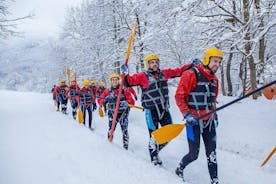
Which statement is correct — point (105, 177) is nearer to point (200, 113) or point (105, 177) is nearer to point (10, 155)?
point (200, 113)

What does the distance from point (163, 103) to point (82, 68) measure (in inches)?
1083

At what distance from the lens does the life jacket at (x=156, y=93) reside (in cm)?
584

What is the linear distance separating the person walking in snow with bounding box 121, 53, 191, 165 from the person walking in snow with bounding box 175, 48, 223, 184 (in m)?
1.13

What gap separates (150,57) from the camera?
5.85 meters

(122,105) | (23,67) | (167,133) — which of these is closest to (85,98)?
(122,105)

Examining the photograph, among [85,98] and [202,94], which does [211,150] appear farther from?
[85,98]

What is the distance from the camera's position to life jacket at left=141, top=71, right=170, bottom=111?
584 cm

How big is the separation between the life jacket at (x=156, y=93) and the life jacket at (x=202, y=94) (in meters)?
1.17

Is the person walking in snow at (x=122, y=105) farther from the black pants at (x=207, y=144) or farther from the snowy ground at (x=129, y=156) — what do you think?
the black pants at (x=207, y=144)

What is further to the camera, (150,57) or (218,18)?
(218,18)

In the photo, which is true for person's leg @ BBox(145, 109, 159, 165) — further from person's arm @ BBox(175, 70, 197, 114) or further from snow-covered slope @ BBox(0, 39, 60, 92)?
snow-covered slope @ BBox(0, 39, 60, 92)

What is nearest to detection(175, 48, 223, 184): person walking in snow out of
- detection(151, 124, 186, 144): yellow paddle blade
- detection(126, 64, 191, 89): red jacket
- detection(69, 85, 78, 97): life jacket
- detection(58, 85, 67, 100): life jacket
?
detection(151, 124, 186, 144): yellow paddle blade

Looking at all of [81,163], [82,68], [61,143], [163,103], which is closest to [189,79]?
[163,103]

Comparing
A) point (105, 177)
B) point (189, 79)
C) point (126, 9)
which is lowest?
point (105, 177)
